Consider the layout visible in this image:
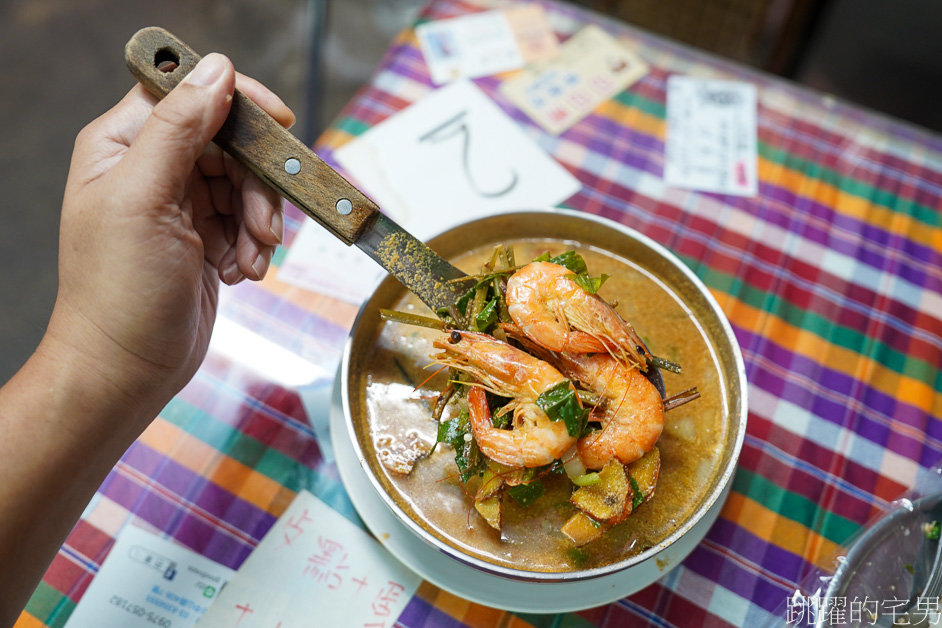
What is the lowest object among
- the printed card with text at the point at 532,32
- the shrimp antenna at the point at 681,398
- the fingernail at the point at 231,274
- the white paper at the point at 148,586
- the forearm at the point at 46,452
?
the white paper at the point at 148,586

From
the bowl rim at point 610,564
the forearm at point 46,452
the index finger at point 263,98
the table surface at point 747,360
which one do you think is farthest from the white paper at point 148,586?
the index finger at point 263,98

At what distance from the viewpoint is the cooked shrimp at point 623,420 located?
1.07 meters

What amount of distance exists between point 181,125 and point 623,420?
91cm

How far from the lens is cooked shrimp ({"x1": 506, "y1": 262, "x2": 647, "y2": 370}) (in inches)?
44.2

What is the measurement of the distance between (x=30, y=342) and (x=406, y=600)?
0.88 metres

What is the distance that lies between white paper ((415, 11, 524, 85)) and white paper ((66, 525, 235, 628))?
144cm

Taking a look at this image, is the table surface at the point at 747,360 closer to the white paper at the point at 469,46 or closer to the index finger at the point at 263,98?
the white paper at the point at 469,46

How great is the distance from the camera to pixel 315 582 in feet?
4.16

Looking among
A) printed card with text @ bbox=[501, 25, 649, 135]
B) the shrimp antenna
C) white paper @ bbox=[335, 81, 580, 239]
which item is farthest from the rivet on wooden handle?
printed card with text @ bbox=[501, 25, 649, 135]

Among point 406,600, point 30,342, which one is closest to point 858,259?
point 406,600

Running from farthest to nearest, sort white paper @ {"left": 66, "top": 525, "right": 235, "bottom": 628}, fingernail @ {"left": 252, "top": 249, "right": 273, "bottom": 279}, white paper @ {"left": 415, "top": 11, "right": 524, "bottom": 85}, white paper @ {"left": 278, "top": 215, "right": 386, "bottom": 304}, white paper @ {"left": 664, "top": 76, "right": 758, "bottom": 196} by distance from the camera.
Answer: white paper @ {"left": 415, "top": 11, "right": 524, "bottom": 85} < white paper @ {"left": 664, "top": 76, "right": 758, "bottom": 196} < white paper @ {"left": 278, "top": 215, "right": 386, "bottom": 304} < fingernail @ {"left": 252, "top": 249, "right": 273, "bottom": 279} < white paper @ {"left": 66, "top": 525, "right": 235, "bottom": 628}

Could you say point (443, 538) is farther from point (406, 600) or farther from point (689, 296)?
point (689, 296)

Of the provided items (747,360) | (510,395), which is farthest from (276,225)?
(747,360)

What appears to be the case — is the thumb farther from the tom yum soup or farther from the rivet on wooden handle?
the tom yum soup
